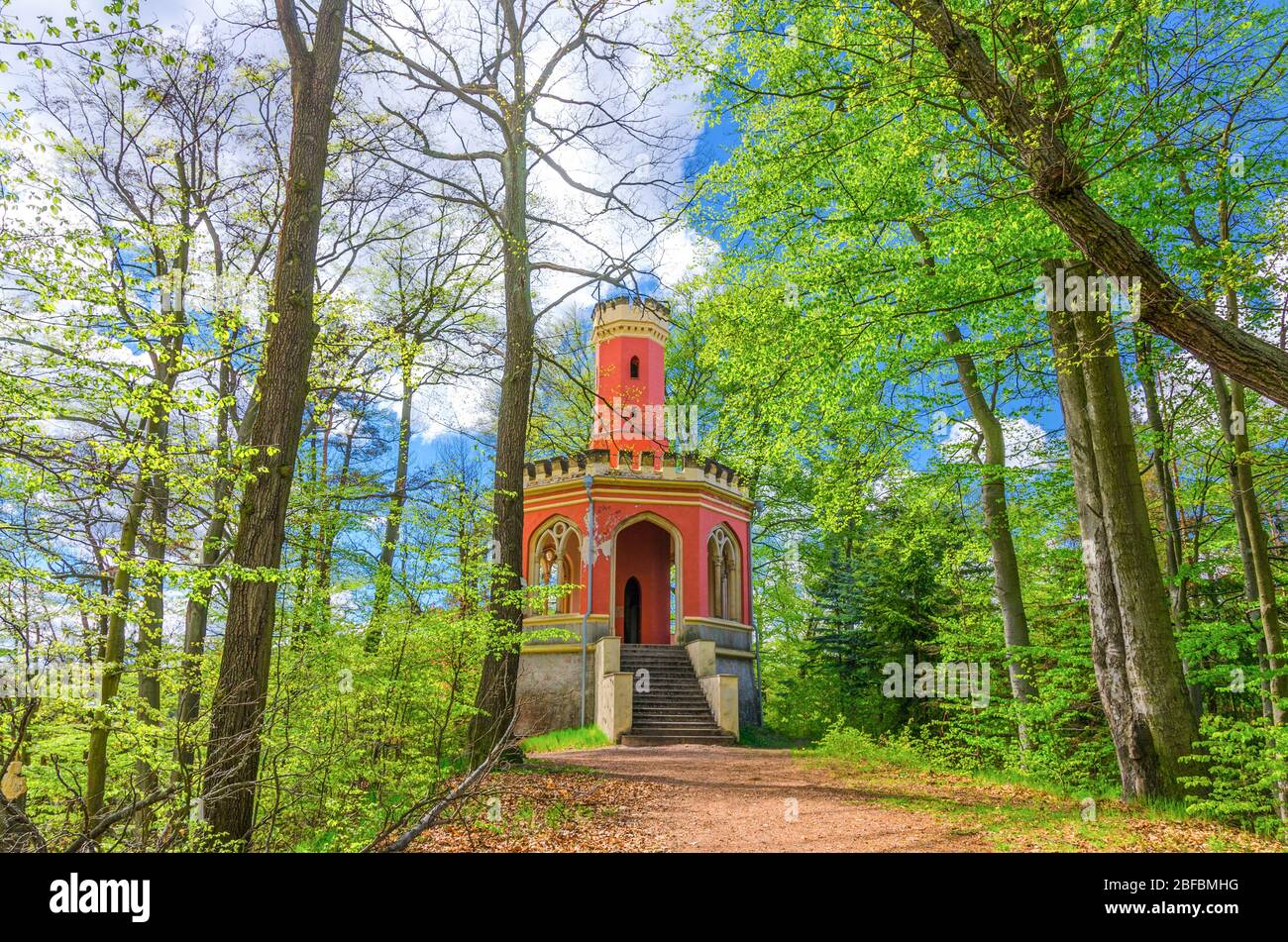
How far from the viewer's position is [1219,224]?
727 centimetres

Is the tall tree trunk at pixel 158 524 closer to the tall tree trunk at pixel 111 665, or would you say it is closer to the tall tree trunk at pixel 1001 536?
the tall tree trunk at pixel 111 665

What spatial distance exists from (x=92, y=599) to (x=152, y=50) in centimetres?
374

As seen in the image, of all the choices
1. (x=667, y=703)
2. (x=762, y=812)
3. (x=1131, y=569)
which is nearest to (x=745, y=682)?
(x=667, y=703)

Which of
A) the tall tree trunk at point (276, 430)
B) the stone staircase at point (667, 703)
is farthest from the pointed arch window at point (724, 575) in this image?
the tall tree trunk at point (276, 430)

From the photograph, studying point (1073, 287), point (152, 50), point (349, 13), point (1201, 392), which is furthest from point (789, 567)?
point (152, 50)

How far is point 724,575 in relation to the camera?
17656 mm

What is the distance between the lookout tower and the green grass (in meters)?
0.30

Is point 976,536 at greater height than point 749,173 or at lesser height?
lesser

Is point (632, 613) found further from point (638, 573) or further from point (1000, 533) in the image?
point (1000, 533)

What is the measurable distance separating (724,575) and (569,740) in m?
6.01

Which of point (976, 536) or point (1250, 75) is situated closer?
point (1250, 75)

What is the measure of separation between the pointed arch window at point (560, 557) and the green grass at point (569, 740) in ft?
9.76
